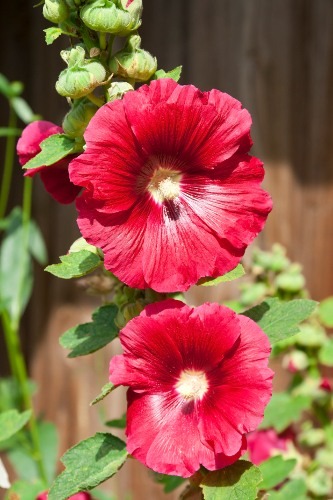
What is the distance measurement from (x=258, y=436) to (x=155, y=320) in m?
0.57

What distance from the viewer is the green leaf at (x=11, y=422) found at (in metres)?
0.89

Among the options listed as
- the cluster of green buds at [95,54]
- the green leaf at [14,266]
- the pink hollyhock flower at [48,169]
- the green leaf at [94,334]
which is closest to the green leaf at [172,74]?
the cluster of green buds at [95,54]

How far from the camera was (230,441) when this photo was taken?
0.70 meters

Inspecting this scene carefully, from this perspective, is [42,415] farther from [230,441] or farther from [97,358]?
[230,441]

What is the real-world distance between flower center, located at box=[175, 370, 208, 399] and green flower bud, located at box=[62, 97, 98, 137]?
0.73 ft

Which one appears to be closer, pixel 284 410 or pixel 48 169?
pixel 48 169

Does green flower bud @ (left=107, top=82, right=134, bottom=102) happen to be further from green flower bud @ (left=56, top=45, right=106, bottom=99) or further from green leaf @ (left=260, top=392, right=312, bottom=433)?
green leaf @ (left=260, top=392, right=312, bottom=433)

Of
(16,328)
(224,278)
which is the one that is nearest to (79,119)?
(224,278)

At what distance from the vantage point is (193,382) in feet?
2.42

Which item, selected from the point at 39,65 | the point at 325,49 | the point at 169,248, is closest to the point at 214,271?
the point at 169,248

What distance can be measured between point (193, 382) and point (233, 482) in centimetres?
9

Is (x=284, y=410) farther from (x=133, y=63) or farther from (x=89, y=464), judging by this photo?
(x=133, y=63)

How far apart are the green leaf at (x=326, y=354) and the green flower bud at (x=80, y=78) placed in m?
0.61

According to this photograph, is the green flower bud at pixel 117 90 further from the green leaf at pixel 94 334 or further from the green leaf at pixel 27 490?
the green leaf at pixel 27 490
